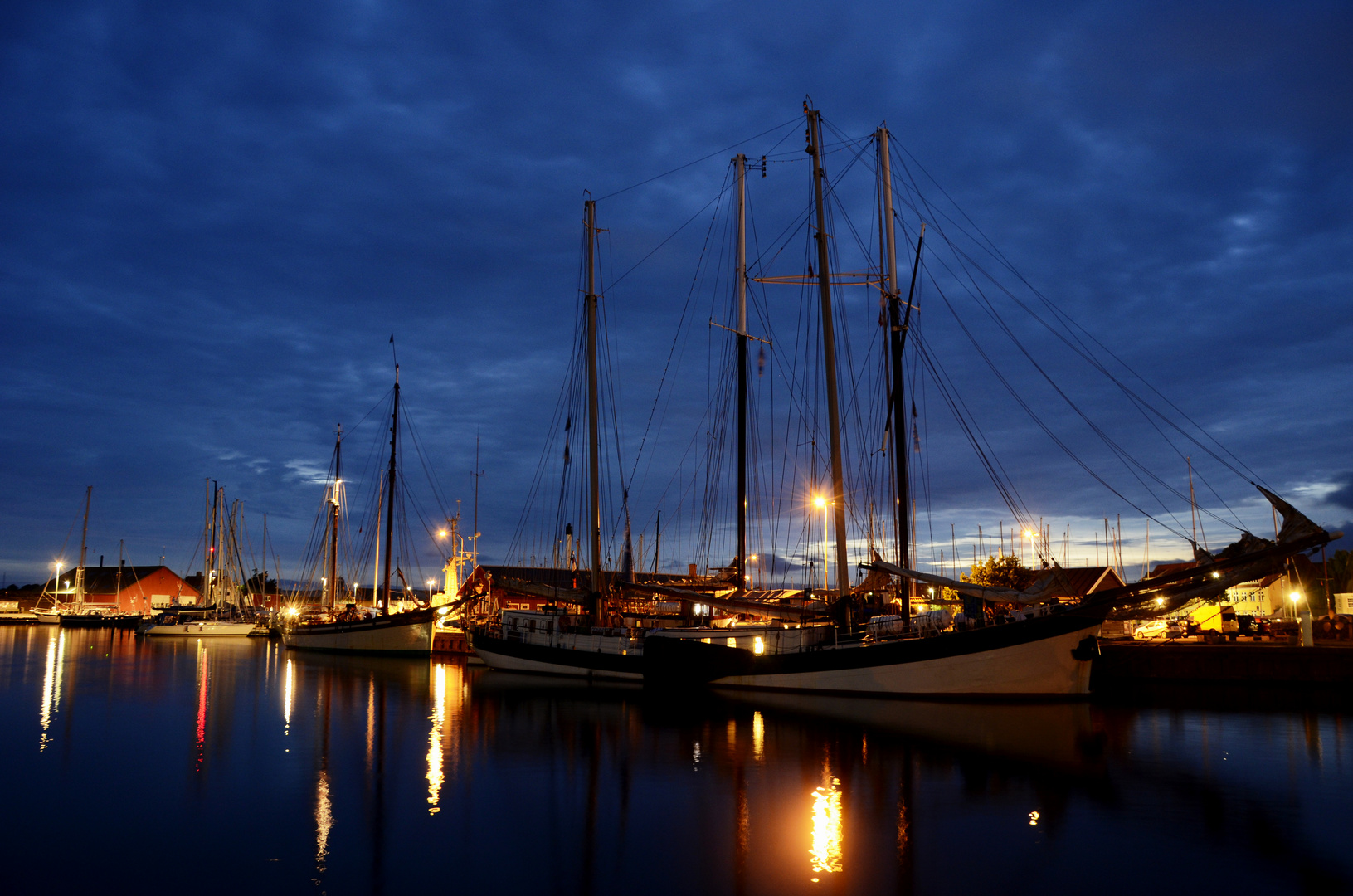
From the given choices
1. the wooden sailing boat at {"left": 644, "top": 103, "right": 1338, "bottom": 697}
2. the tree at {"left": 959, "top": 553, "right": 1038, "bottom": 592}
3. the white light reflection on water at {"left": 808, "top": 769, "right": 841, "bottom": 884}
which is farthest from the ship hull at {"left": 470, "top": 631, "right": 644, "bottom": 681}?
the tree at {"left": 959, "top": 553, "right": 1038, "bottom": 592}

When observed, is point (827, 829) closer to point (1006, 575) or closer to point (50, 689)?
point (50, 689)

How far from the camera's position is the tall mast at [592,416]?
157ft

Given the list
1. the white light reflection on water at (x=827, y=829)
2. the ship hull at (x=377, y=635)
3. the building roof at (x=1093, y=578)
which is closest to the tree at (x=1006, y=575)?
the building roof at (x=1093, y=578)

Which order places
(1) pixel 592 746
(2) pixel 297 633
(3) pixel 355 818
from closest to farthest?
1. (3) pixel 355 818
2. (1) pixel 592 746
3. (2) pixel 297 633

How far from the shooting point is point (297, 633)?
73188 mm

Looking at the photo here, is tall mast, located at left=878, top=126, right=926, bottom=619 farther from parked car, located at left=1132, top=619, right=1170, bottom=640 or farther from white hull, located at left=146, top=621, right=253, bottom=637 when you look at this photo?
white hull, located at left=146, top=621, right=253, bottom=637

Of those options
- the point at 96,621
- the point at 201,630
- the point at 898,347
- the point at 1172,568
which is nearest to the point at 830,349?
the point at 898,347

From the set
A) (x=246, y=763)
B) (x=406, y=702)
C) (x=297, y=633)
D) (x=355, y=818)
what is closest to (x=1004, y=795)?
(x=355, y=818)

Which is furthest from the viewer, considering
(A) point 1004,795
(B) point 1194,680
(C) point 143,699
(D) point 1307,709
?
(B) point 1194,680

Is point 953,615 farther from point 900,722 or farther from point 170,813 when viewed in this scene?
point 170,813

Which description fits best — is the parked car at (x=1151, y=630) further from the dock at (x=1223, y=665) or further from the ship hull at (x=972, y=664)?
the ship hull at (x=972, y=664)

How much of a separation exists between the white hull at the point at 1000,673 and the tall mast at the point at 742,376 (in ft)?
42.1

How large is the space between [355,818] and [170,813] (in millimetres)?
4139

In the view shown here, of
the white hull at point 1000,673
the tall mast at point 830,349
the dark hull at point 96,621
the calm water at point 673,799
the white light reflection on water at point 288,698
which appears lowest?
the dark hull at point 96,621
